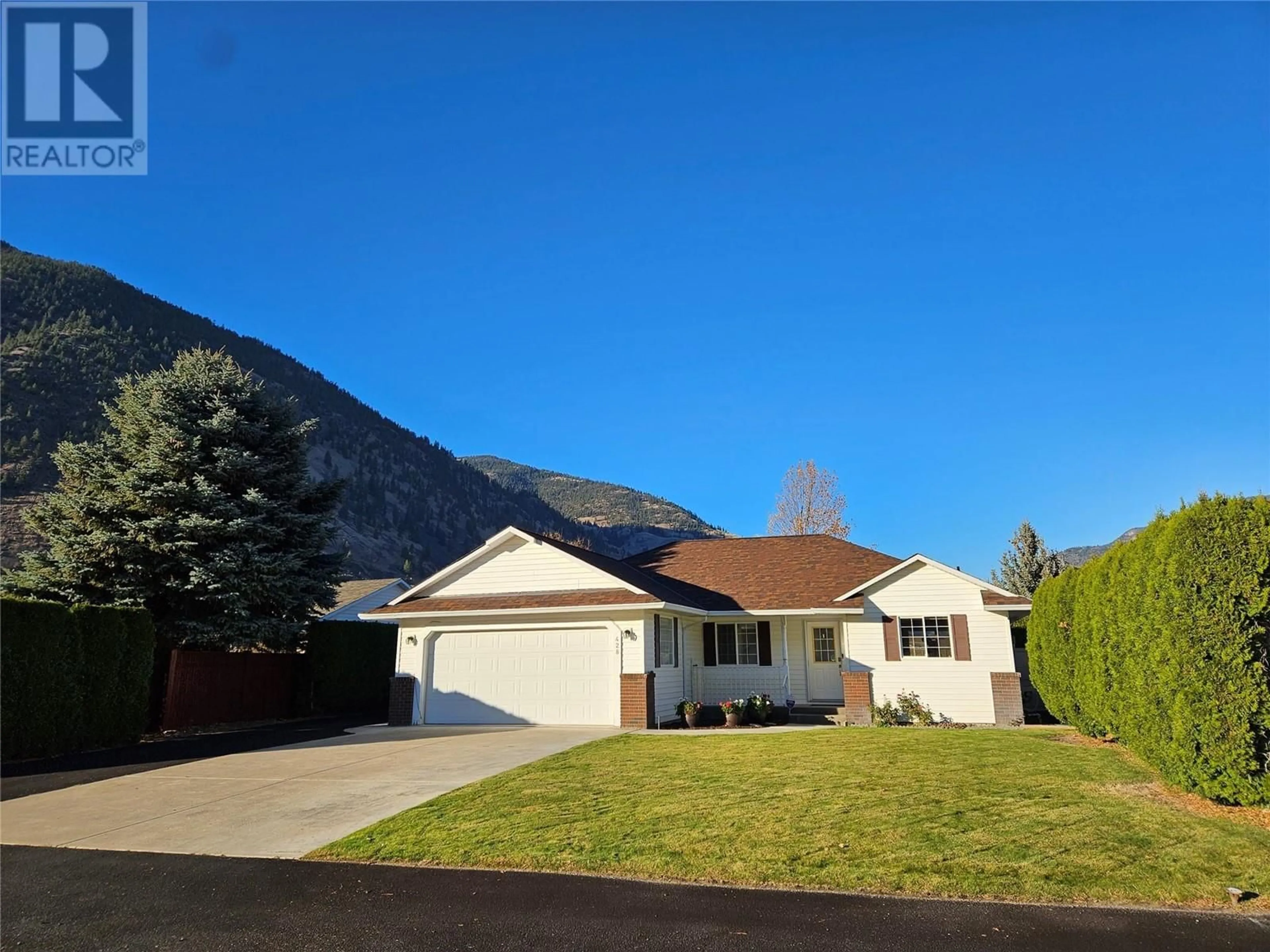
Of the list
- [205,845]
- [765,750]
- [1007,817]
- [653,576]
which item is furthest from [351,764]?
[653,576]

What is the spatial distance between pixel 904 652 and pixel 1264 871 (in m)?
13.2

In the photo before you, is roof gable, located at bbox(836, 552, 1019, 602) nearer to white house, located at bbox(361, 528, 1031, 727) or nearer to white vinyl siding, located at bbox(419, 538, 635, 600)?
white house, located at bbox(361, 528, 1031, 727)

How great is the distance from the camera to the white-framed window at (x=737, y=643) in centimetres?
2166

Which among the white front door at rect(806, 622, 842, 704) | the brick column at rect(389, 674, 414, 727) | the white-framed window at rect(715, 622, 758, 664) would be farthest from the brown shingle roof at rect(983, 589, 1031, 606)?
the brick column at rect(389, 674, 414, 727)

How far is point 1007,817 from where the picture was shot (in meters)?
7.78

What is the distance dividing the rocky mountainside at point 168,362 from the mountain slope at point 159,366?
15 cm

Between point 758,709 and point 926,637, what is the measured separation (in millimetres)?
4661

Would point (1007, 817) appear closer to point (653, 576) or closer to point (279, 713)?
point (653, 576)

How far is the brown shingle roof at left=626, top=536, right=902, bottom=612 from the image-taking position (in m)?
21.0

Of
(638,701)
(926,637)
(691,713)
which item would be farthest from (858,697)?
(638,701)

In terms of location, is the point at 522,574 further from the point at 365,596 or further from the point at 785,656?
the point at 365,596

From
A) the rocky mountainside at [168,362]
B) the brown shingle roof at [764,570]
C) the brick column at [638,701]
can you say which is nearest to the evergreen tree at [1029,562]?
the brown shingle roof at [764,570]

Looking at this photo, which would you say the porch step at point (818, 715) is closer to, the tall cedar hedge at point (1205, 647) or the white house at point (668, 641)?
the white house at point (668, 641)

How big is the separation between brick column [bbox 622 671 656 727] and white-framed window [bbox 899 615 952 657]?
6.58 m
